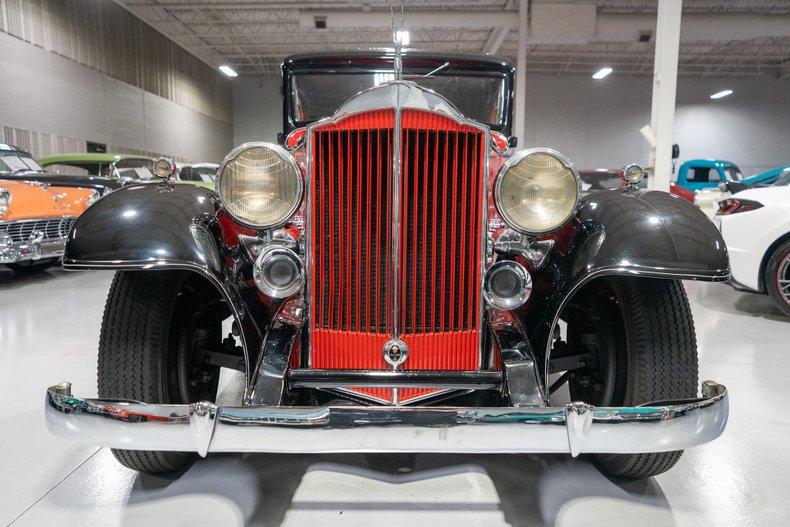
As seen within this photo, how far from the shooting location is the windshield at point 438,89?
9.14ft

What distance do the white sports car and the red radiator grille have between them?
3527 mm

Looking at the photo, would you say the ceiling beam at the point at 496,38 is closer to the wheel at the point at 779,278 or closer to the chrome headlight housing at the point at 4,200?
the wheel at the point at 779,278

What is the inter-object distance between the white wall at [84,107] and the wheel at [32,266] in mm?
4111

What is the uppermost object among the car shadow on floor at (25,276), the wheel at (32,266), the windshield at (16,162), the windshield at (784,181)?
the windshield at (16,162)

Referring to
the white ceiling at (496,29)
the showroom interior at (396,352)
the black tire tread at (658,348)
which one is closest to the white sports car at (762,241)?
the showroom interior at (396,352)

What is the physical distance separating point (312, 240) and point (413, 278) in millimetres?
320

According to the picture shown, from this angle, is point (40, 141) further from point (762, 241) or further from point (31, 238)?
point (762, 241)

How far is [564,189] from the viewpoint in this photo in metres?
1.53

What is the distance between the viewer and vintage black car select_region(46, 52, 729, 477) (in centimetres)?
145

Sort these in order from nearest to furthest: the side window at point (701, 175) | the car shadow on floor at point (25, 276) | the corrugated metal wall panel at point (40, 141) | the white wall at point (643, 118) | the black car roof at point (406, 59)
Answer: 1. the black car roof at point (406, 59)
2. the car shadow on floor at point (25, 276)
3. the corrugated metal wall panel at point (40, 141)
4. the side window at point (701, 175)
5. the white wall at point (643, 118)

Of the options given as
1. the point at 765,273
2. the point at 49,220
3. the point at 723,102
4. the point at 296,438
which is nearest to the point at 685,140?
the point at 723,102

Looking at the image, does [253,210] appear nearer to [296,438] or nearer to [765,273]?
[296,438]

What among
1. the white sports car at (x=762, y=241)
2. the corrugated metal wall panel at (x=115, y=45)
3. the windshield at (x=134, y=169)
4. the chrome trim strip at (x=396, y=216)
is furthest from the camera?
the corrugated metal wall panel at (x=115, y=45)

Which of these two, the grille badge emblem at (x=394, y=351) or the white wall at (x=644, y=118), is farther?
the white wall at (x=644, y=118)
